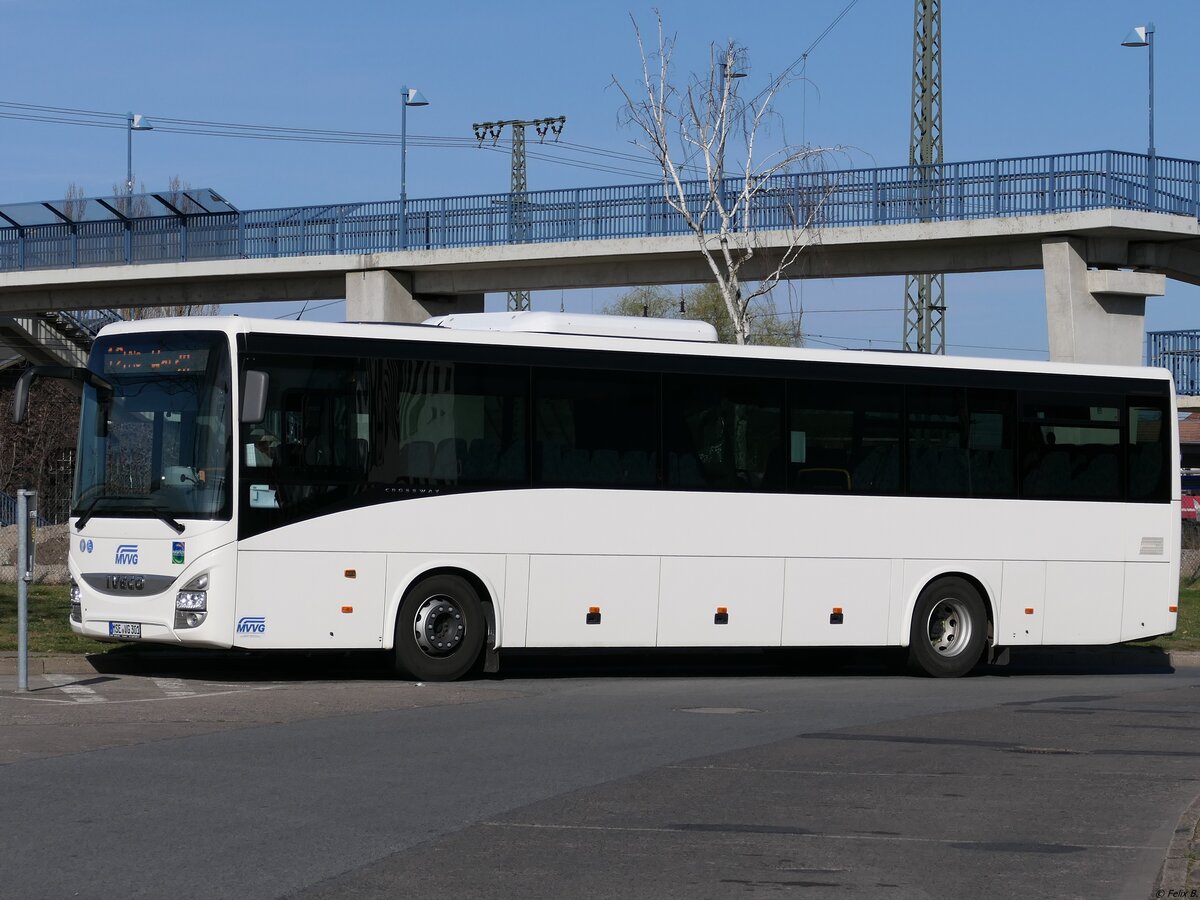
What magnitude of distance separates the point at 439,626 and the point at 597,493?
2086mm

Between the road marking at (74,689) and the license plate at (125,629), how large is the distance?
551 mm

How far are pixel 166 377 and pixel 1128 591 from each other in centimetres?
1117

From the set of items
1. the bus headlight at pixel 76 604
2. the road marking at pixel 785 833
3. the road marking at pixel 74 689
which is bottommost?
the road marking at pixel 74 689

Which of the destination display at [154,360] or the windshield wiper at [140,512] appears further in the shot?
the destination display at [154,360]

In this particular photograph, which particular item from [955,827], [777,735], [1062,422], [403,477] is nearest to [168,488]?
[403,477]

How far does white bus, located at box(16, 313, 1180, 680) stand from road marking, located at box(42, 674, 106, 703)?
533 millimetres

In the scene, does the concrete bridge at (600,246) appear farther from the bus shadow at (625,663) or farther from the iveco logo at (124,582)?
the iveco logo at (124,582)

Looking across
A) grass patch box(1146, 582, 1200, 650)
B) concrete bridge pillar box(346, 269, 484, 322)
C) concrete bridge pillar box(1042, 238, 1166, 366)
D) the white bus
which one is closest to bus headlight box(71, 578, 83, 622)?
the white bus

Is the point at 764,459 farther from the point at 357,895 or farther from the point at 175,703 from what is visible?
the point at 357,895

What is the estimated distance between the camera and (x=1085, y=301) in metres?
30.5

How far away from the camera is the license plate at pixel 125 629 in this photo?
15562mm

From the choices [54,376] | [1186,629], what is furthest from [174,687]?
[1186,629]

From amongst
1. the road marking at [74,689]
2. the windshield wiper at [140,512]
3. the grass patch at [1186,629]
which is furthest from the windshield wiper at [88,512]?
the grass patch at [1186,629]

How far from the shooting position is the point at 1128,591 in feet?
66.2
